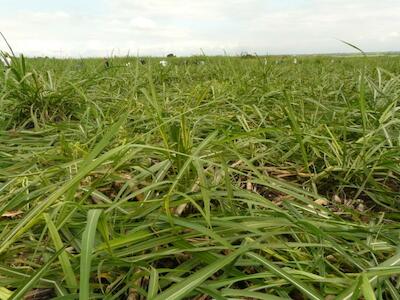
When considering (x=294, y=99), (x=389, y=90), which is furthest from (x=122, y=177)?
(x=389, y=90)

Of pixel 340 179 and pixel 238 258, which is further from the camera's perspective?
pixel 340 179

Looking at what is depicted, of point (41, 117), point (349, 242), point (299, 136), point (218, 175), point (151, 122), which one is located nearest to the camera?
point (349, 242)

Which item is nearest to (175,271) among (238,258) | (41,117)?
(238,258)

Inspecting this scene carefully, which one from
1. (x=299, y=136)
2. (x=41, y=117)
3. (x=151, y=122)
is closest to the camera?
(x=299, y=136)

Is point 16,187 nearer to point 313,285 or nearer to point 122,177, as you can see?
A: point 122,177

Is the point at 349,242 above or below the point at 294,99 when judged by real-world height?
below

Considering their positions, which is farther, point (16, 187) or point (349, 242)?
point (16, 187)

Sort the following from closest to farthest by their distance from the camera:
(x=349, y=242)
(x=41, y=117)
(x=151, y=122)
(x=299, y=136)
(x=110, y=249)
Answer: (x=110, y=249) < (x=349, y=242) < (x=299, y=136) < (x=151, y=122) < (x=41, y=117)

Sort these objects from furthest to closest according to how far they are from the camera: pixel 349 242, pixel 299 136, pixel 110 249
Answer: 1. pixel 299 136
2. pixel 349 242
3. pixel 110 249

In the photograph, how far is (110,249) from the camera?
0.90 metres

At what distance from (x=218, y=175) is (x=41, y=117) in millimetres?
1208

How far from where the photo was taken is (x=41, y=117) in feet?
7.18

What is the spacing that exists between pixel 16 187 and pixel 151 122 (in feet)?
2.26

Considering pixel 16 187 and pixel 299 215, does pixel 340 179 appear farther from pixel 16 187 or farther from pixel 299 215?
pixel 16 187
